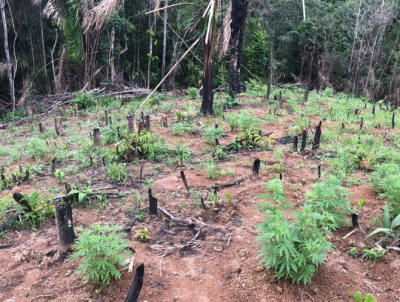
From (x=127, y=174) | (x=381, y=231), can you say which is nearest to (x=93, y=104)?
(x=127, y=174)

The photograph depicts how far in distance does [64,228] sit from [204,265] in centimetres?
104

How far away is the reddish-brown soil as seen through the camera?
1.93m

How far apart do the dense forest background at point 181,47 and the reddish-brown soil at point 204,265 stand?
5.20m

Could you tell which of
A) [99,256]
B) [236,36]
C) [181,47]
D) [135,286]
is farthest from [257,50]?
[135,286]

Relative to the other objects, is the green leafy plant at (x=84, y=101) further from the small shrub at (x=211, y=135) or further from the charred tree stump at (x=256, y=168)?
the charred tree stump at (x=256, y=168)

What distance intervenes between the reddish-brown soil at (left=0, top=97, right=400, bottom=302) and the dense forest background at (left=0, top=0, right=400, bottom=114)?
5204 millimetres

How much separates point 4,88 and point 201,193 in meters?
10.9

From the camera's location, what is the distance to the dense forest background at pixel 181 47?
31.4 ft

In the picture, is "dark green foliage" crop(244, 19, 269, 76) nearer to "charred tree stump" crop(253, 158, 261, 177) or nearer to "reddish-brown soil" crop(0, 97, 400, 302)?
"charred tree stump" crop(253, 158, 261, 177)

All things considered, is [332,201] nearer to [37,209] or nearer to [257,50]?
[37,209]

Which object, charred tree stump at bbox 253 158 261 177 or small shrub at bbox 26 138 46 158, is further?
small shrub at bbox 26 138 46 158

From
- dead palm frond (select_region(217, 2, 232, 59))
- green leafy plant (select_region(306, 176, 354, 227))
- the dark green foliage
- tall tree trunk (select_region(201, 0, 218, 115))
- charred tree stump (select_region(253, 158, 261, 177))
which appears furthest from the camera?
the dark green foliage

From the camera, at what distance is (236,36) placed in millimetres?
7824

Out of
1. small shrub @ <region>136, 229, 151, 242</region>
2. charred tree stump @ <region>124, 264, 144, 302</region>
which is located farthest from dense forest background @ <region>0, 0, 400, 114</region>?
charred tree stump @ <region>124, 264, 144, 302</region>
